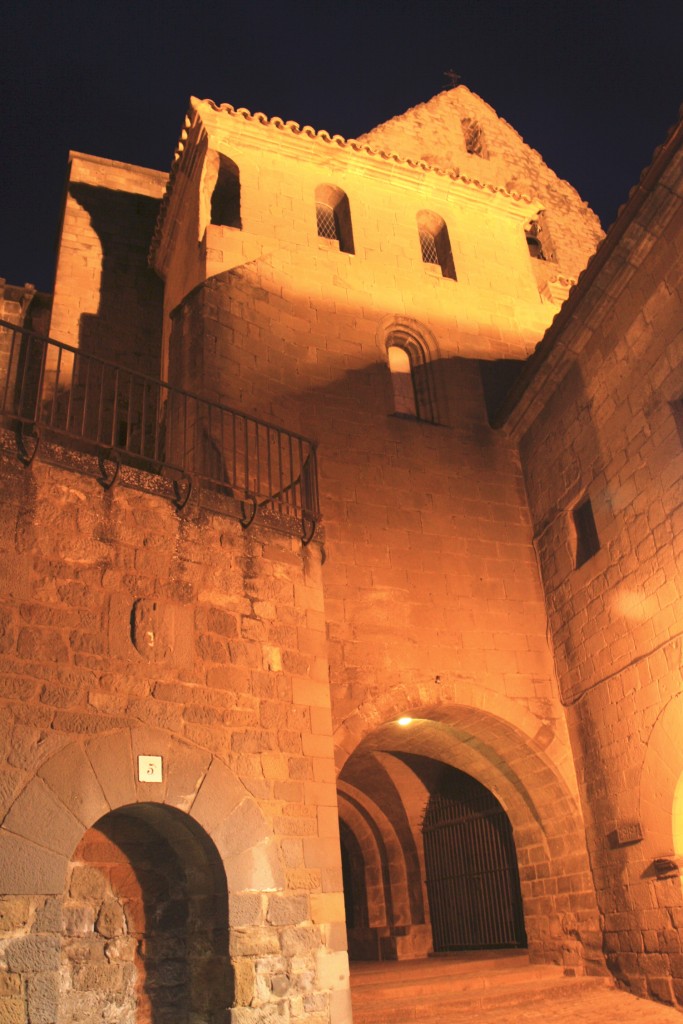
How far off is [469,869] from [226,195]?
10036 mm

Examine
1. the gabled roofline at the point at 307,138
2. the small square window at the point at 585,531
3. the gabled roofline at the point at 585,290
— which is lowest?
the small square window at the point at 585,531

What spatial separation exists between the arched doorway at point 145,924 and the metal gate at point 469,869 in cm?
565

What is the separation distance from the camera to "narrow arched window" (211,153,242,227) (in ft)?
38.3

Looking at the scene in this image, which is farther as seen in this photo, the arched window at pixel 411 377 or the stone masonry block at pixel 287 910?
the arched window at pixel 411 377

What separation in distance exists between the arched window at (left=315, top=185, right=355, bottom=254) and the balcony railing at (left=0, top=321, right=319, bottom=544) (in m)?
3.43

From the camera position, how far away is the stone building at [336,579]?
5.49 meters

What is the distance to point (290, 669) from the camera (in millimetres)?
6484

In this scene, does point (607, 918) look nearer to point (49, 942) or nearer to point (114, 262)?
point (49, 942)

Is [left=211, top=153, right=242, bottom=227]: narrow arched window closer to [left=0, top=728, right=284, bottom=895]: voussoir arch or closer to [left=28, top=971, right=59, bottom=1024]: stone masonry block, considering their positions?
[left=0, top=728, right=284, bottom=895]: voussoir arch

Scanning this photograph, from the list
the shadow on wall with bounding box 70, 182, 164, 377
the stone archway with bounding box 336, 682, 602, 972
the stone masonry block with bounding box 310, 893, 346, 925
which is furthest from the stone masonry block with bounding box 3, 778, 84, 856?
the shadow on wall with bounding box 70, 182, 164, 377

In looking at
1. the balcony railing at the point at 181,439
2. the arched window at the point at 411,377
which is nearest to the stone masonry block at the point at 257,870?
the balcony railing at the point at 181,439

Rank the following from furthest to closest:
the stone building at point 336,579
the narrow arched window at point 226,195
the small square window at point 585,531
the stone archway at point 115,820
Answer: the narrow arched window at point 226,195
the small square window at point 585,531
the stone building at point 336,579
the stone archway at point 115,820

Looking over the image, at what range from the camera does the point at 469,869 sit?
11141mm

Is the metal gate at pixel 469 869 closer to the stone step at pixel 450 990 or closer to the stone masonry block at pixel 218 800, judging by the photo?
the stone step at pixel 450 990
